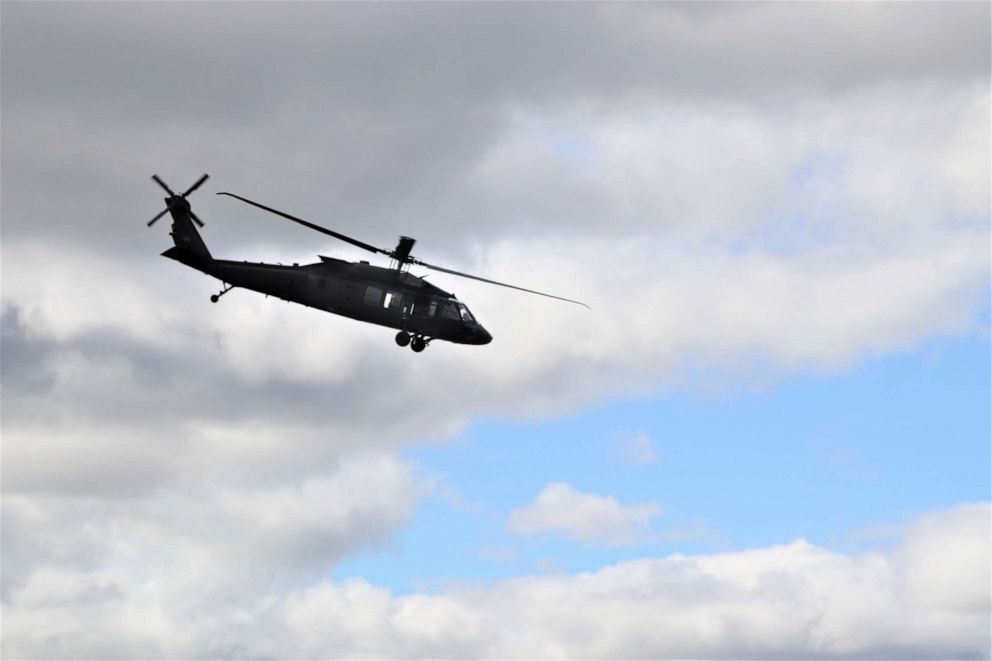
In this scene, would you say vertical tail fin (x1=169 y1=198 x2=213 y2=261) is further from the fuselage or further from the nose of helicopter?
the nose of helicopter

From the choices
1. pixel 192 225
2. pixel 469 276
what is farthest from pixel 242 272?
pixel 469 276

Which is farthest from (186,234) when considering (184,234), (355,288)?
(355,288)

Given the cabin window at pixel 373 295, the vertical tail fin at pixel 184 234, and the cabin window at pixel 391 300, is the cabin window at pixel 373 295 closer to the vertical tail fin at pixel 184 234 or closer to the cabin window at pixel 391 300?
the cabin window at pixel 391 300

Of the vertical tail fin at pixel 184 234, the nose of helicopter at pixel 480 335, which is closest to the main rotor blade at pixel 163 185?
the vertical tail fin at pixel 184 234

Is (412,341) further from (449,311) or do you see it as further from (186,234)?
(186,234)

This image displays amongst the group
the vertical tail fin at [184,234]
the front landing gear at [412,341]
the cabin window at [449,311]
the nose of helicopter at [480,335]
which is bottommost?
the front landing gear at [412,341]

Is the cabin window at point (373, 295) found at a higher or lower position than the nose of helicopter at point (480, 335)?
higher

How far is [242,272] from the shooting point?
10281 cm

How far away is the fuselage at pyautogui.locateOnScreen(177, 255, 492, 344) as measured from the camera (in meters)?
101

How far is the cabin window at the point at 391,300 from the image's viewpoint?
10112 cm

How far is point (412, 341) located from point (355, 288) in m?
7.60

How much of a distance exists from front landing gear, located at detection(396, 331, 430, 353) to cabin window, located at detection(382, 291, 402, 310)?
2.75m

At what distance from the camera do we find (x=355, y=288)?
101312mm

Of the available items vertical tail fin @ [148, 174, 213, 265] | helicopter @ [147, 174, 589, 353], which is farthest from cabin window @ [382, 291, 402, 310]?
vertical tail fin @ [148, 174, 213, 265]
